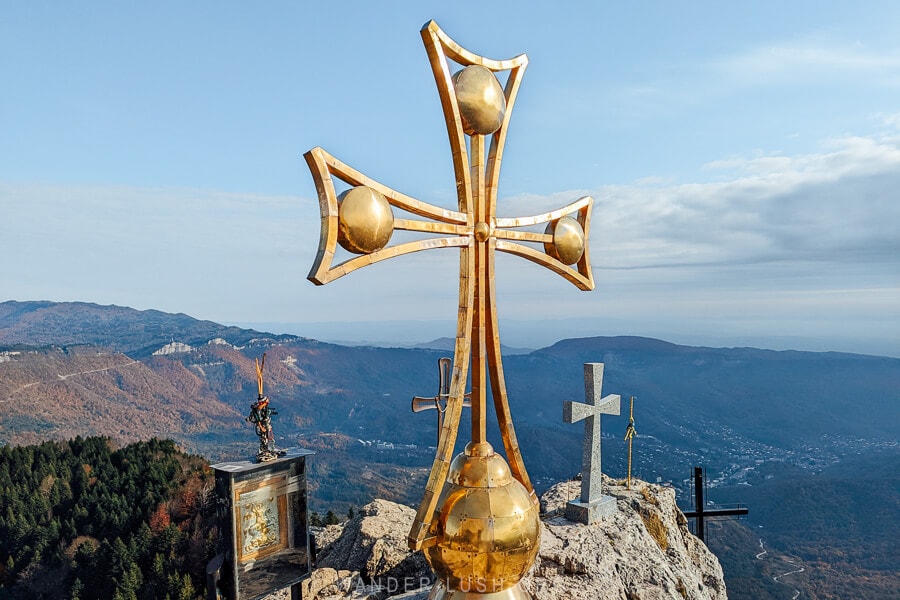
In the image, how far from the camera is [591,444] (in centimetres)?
838

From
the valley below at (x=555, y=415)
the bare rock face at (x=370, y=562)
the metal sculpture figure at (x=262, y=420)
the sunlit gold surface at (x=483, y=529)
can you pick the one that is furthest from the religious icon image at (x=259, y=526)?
the valley below at (x=555, y=415)

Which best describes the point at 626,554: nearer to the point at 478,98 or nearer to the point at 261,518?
the point at 261,518

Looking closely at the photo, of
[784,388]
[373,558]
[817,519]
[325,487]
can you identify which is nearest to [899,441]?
[784,388]

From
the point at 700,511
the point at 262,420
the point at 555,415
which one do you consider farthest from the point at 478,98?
the point at 555,415

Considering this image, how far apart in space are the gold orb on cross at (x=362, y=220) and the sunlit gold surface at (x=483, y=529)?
5.49 ft

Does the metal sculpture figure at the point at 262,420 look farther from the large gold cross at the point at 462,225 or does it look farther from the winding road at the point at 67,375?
the winding road at the point at 67,375

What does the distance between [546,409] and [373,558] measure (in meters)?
70.9

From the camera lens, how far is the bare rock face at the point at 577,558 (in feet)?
21.4

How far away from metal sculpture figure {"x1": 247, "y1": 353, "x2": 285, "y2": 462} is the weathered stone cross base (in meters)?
4.40

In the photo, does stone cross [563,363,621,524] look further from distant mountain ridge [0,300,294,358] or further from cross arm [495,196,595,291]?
distant mountain ridge [0,300,294,358]

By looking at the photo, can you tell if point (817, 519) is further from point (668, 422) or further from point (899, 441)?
point (899, 441)

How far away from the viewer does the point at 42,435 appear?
5494cm

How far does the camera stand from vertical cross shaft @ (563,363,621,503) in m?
8.15

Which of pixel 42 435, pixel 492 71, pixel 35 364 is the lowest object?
pixel 42 435
